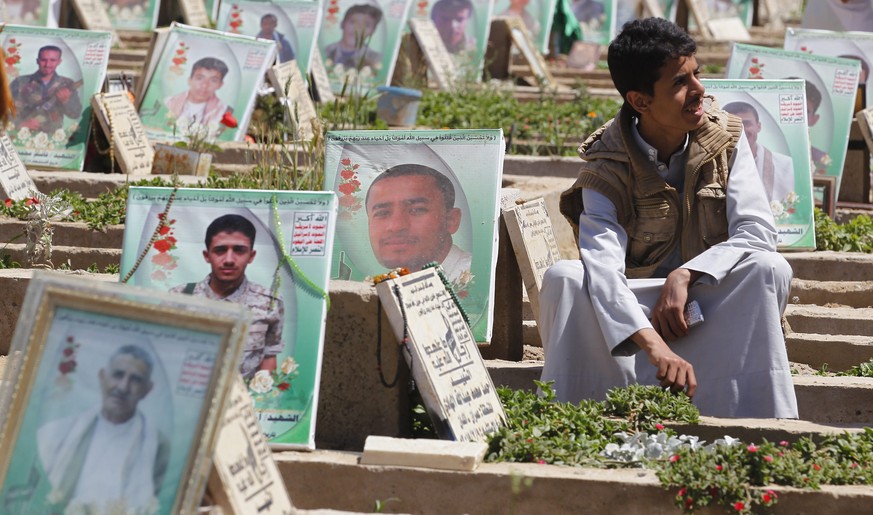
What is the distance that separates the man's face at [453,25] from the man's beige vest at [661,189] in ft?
25.2

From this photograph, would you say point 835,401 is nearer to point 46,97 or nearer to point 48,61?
point 46,97

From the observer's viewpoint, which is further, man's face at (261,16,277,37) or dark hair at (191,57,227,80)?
man's face at (261,16,277,37)

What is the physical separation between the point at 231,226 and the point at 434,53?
7646 millimetres

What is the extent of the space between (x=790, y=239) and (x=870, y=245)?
1.72 ft

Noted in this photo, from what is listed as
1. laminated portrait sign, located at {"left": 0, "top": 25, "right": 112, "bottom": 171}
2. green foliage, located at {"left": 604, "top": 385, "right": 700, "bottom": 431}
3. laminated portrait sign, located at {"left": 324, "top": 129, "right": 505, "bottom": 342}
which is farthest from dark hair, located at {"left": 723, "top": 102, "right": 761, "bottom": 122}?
laminated portrait sign, located at {"left": 0, "top": 25, "right": 112, "bottom": 171}

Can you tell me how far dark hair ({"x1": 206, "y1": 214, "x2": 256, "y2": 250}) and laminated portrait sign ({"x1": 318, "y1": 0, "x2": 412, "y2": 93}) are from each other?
7.24 m

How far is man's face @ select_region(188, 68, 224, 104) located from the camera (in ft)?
32.8

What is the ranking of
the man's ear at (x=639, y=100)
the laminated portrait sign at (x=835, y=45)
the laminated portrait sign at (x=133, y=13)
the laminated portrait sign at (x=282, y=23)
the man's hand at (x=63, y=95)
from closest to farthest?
the man's ear at (x=639, y=100) < the man's hand at (x=63, y=95) < the laminated portrait sign at (x=835, y=45) < the laminated portrait sign at (x=282, y=23) < the laminated portrait sign at (x=133, y=13)

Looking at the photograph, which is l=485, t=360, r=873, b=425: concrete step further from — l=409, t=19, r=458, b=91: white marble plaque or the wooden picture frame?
l=409, t=19, r=458, b=91: white marble plaque

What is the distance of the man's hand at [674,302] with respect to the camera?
5.24m

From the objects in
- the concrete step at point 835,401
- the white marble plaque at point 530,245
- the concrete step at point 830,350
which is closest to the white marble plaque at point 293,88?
the white marble plaque at point 530,245

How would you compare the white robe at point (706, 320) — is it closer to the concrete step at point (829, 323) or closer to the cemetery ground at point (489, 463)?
the cemetery ground at point (489, 463)

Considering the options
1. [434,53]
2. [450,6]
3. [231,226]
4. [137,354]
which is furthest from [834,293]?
[450,6]

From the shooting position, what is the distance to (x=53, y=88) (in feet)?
30.9
